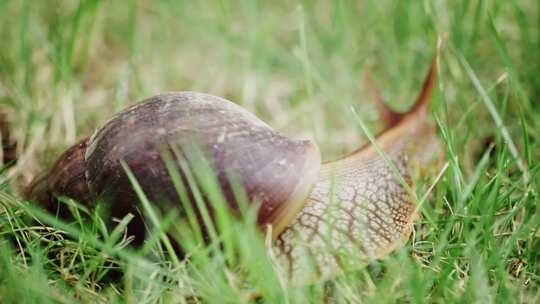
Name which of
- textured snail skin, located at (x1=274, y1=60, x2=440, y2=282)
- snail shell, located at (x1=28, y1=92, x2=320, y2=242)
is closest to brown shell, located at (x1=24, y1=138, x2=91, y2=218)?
snail shell, located at (x1=28, y1=92, x2=320, y2=242)

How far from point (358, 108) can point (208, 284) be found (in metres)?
1.59

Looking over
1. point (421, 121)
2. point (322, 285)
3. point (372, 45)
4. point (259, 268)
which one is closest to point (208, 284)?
point (259, 268)

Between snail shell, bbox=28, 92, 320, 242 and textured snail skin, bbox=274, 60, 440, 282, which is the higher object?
snail shell, bbox=28, 92, 320, 242

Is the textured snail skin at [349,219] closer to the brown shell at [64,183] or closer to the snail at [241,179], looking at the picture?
the snail at [241,179]

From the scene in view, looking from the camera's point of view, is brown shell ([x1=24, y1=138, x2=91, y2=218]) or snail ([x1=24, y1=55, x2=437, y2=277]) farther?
brown shell ([x1=24, y1=138, x2=91, y2=218])

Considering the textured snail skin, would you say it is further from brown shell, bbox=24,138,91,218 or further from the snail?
brown shell, bbox=24,138,91,218

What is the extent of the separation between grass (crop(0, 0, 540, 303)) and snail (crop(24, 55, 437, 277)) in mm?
76

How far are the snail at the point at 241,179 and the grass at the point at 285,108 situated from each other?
76 mm

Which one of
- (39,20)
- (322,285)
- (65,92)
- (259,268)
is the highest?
(39,20)

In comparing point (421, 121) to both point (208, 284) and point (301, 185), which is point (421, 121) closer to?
point (301, 185)

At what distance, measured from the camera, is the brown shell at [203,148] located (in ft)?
5.42

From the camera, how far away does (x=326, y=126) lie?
2.79 m

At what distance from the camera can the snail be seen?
1650 millimetres

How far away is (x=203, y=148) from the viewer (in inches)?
65.9
